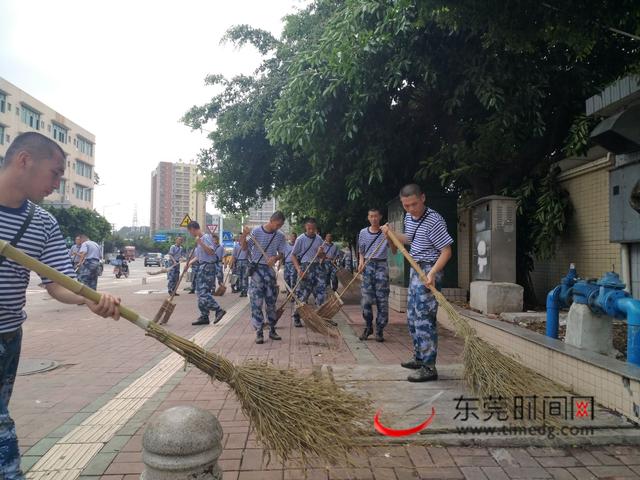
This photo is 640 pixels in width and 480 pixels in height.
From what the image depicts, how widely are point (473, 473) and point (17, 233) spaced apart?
8.92 ft

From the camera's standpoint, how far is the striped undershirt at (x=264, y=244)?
21.9 feet

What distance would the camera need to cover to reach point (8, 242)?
2.07m

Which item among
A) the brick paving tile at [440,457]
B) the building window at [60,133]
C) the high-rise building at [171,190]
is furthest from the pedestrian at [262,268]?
the high-rise building at [171,190]

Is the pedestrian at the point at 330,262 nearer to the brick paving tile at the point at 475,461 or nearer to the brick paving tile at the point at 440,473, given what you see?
the brick paving tile at the point at 475,461

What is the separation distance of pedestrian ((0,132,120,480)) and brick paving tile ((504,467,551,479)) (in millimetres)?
2346

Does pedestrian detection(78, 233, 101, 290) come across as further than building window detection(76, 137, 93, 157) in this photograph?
No

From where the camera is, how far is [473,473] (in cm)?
271

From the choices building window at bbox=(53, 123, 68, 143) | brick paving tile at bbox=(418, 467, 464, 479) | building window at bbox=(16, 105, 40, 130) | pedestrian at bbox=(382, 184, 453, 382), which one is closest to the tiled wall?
pedestrian at bbox=(382, 184, 453, 382)

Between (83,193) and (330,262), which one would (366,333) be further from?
(83,193)

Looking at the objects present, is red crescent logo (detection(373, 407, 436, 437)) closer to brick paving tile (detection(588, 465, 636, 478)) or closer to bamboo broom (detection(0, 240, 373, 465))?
bamboo broom (detection(0, 240, 373, 465))

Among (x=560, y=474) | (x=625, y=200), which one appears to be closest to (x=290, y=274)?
(x=625, y=200)

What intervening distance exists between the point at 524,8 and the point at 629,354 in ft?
9.38

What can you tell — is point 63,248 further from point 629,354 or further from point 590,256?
point 590,256

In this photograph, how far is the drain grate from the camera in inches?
196
